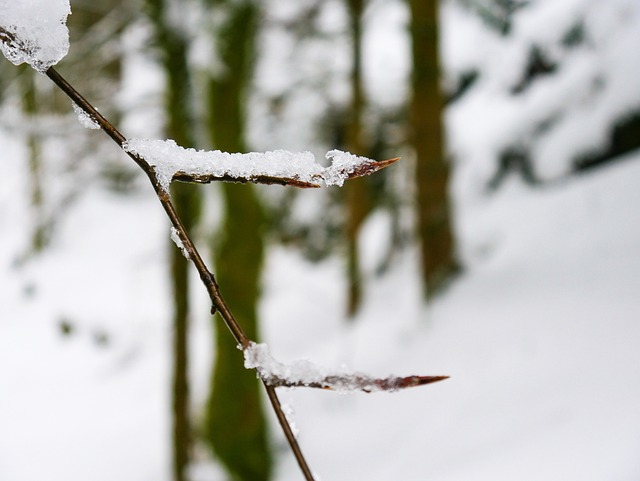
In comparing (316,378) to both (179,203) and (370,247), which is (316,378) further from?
(370,247)

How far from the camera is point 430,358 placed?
413cm

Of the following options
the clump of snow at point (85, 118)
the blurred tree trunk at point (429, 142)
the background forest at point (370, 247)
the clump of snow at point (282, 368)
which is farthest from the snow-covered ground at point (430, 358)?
the blurred tree trunk at point (429, 142)

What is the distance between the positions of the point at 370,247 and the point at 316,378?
25.6 ft

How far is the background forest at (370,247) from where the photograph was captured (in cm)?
305

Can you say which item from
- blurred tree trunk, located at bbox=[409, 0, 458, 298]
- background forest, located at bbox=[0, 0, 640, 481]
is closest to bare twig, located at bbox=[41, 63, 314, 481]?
background forest, located at bbox=[0, 0, 640, 481]

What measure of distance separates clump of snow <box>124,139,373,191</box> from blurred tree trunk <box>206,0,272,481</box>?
3.76 metres

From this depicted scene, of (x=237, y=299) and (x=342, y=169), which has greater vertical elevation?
(x=237, y=299)

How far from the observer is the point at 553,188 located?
5.39 meters

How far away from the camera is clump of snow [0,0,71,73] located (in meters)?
0.40

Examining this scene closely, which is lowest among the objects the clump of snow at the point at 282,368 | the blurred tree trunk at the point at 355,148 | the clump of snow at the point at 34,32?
the clump of snow at the point at 282,368

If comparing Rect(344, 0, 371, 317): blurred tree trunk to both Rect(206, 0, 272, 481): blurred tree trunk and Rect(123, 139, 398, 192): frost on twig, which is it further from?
Rect(123, 139, 398, 192): frost on twig

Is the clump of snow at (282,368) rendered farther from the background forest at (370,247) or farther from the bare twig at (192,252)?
the background forest at (370,247)

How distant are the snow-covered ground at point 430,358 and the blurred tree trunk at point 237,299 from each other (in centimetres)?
38

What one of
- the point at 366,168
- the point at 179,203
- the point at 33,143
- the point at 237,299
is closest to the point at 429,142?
the point at 237,299
